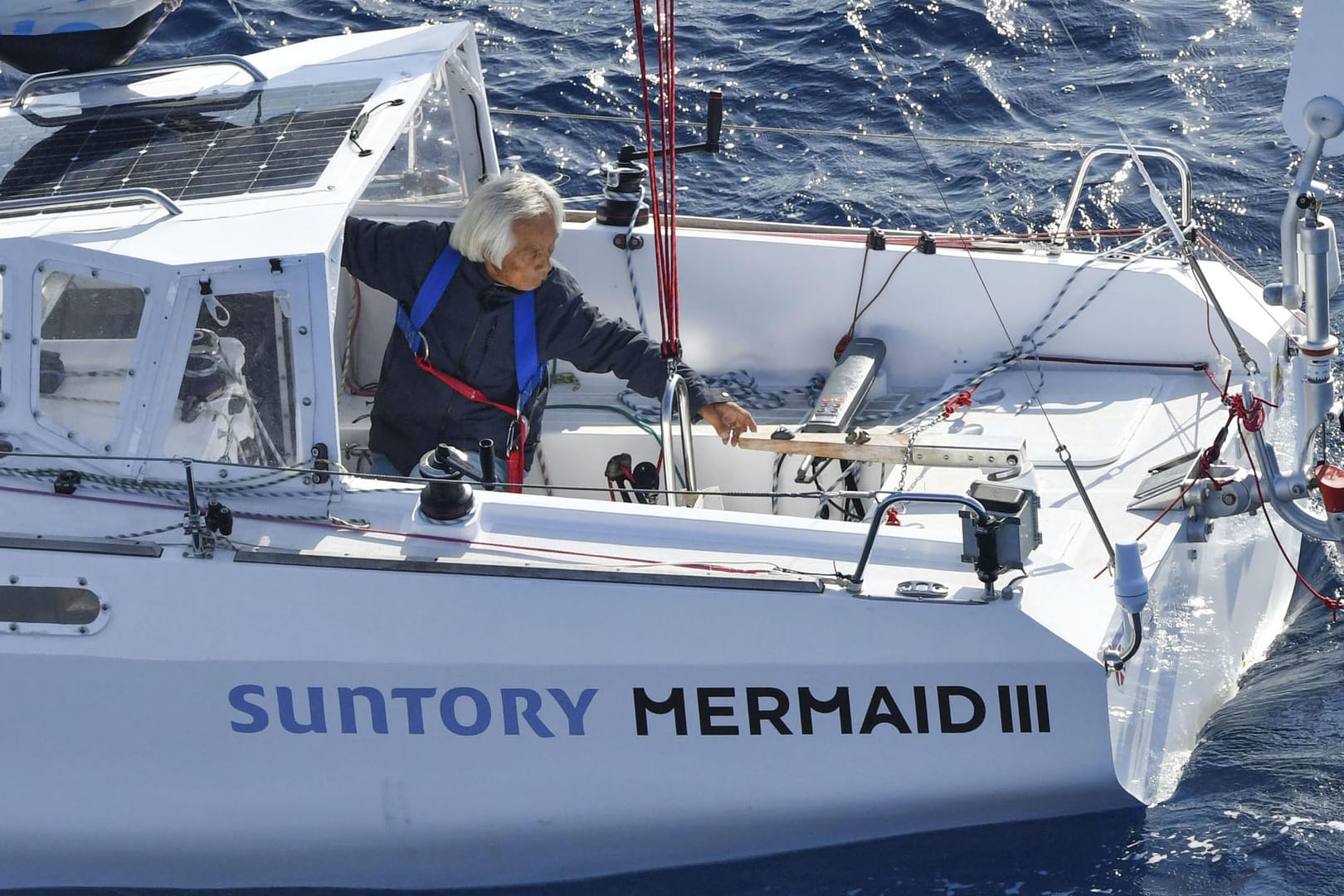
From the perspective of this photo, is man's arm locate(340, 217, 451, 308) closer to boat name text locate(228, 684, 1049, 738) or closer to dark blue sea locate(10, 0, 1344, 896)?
boat name text locate(228, 684, 1049, 738)

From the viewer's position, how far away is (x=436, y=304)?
14.9ft

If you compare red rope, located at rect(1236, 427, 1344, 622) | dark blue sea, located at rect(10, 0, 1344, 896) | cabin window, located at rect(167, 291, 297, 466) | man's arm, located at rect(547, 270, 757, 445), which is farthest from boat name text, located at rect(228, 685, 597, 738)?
dark blue sea, located at rect(10, 0, 1344, 896)

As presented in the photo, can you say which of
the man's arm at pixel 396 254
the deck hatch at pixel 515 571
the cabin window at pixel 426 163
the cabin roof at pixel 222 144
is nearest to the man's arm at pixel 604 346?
the man's arm at pixel 396 254

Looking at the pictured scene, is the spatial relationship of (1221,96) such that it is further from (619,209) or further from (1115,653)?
(1115,653)

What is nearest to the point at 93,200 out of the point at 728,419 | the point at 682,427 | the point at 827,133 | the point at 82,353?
the point at 82,353

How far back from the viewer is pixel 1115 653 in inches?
141

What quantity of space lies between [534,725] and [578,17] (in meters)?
7.58

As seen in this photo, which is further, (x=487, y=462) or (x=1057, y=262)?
(x=1057, y=262)

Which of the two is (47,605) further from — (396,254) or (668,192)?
(668,192)

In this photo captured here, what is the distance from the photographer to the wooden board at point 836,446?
14.6 feet

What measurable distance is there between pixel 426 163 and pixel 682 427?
147 centimetres

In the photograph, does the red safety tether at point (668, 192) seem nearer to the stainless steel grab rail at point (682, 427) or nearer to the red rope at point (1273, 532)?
the stainless steel grab rail at point (682, 427)

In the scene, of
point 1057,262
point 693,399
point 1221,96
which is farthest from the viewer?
point 1221,96

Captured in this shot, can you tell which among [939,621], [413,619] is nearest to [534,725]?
[413,619]
